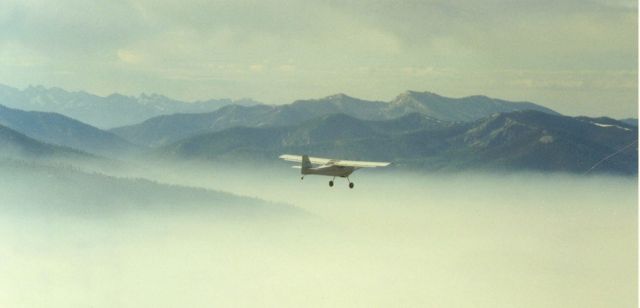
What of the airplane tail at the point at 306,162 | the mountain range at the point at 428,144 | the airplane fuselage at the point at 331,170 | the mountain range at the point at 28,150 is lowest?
the airplane fuselage at the point at 331,170

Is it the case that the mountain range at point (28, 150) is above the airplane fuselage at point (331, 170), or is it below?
above

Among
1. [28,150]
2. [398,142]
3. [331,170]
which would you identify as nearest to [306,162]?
[331,170]

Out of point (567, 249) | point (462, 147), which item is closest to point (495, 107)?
point (462, 147)

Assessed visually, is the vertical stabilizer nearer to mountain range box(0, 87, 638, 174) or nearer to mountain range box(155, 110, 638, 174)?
mountain range box(155, 110, 638, 174)

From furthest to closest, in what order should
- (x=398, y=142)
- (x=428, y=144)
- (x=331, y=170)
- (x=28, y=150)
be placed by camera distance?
(x=28, y=150) → (x=428, y=144) → (x=398, y=142) → (x=331, y=170)

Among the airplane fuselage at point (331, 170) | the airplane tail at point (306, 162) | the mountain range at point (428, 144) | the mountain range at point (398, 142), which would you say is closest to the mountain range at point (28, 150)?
the mountain range at point (398, 142)

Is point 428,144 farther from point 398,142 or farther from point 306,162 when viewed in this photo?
point 306,162

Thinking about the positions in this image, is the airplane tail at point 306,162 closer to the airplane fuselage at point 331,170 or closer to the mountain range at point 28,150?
the airplane fuselage at point 331,170

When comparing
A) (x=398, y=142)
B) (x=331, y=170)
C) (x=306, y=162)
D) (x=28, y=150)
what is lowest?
(x=331, y=170)

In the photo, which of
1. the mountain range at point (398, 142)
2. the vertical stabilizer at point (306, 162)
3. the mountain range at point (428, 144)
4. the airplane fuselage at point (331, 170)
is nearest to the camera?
the airplane fuselage at point (331, 170)

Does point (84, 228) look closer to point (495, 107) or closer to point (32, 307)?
point (32, 307)

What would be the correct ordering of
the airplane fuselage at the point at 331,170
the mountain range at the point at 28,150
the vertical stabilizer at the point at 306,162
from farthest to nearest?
the mountain range at the point at 28,150, the vertical stabilizer at the point at 306,162, the airplane fuselage at the point at 331,170

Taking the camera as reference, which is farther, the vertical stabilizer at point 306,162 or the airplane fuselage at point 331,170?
the vertical stabilizer at point 306,162
